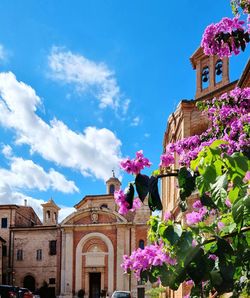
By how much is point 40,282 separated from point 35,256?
8.06 feet

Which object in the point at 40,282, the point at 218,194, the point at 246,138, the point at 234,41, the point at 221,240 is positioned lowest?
the point at 40,282

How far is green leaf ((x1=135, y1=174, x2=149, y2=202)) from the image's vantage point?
13.5 feet

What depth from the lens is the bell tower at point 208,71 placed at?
76.1 ft

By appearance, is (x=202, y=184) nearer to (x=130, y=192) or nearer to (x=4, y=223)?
Result: (x=130, y=192)

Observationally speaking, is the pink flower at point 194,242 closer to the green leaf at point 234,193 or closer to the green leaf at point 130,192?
the green leaf at point 234,193

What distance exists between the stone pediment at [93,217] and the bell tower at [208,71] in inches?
985

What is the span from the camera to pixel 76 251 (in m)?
48.2

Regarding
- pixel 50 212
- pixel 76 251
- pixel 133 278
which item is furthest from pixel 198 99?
pixel 50 212

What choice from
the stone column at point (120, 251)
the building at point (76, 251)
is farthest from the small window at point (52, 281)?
the stone column at point (120, 251)

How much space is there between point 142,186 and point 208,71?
2068 centimetres

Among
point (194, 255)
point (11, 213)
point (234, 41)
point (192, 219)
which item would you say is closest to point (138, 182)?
point (194, 255)

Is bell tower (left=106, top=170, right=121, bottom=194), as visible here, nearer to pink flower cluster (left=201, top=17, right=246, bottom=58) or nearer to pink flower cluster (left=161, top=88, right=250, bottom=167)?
pink flower cluster (left=161, top=88, right=250, bottom=167)

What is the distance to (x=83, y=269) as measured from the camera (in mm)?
48000

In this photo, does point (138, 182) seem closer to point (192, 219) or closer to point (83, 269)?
point (192, 219)
